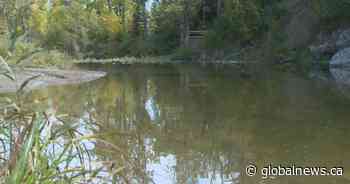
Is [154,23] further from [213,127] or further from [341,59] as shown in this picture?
[213,127]

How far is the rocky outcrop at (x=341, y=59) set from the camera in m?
18.1

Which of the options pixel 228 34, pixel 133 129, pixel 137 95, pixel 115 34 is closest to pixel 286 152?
pixel 133 129

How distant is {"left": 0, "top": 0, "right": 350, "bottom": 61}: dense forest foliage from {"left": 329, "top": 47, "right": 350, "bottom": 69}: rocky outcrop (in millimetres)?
2392

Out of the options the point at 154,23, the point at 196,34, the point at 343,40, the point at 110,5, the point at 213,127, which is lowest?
the point at 213,127

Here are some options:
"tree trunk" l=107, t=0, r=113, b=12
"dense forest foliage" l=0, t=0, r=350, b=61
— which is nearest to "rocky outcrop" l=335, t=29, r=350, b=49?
"dense forest foliage" l=0, t=0, r=350, b=61

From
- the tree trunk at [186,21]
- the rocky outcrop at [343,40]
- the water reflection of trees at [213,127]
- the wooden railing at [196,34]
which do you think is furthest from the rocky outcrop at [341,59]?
the tree trunk at [186,21]

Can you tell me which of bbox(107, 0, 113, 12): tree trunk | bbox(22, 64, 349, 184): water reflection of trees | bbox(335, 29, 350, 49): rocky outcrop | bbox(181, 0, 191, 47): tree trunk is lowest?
bbox(22, 64, 349, 184): water reflection of trees

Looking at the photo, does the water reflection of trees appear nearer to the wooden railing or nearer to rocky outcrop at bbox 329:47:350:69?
rocky outcrop at bbox 329:47:350:69

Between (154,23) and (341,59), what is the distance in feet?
52.2

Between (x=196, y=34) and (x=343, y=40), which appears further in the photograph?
(x=196, y=34)

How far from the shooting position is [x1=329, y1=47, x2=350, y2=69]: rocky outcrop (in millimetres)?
18141

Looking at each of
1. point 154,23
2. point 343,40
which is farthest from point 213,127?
point 154,23

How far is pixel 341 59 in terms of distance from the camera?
18562mm

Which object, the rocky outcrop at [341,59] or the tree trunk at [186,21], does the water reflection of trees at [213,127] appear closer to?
the rocky outcrop at [341,59]
